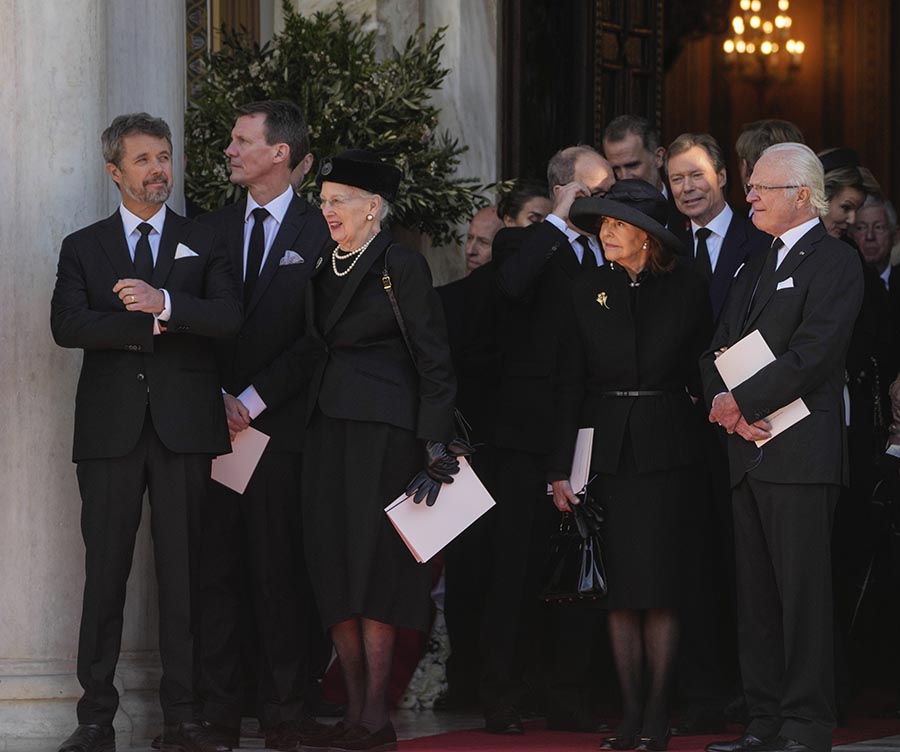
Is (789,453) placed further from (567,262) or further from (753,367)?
(567,262)

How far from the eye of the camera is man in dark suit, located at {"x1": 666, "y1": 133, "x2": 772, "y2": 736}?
255 inches

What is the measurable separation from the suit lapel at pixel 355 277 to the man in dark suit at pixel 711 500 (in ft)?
3.96

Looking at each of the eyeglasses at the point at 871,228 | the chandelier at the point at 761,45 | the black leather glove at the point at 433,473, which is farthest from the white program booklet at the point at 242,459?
the chandelier at the point at 761,45

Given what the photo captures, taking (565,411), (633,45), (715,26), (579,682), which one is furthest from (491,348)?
(715,26)

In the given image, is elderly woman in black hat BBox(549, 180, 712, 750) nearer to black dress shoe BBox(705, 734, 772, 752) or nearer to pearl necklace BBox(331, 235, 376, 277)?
black dress shoe BBox(705, 734, 772, 752)

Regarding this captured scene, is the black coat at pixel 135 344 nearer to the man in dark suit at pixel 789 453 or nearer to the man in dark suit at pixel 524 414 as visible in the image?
the man in dark suit at pixel 524 414

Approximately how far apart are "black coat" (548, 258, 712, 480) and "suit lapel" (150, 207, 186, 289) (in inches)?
56.0

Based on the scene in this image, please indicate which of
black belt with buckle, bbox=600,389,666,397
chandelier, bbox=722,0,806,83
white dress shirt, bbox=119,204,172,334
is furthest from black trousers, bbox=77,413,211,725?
chandelier, bbox=722,0,806,83

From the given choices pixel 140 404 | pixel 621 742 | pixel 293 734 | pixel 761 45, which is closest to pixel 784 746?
pixel 621 742

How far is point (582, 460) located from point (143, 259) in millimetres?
1667

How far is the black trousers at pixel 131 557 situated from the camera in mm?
5855

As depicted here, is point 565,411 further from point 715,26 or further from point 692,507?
point 715,26

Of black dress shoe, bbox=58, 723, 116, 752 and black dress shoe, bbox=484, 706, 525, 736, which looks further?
black dress shoe, bbox=484, 706, 525, 736

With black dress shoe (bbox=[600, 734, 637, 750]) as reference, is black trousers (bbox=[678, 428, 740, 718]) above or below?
above
